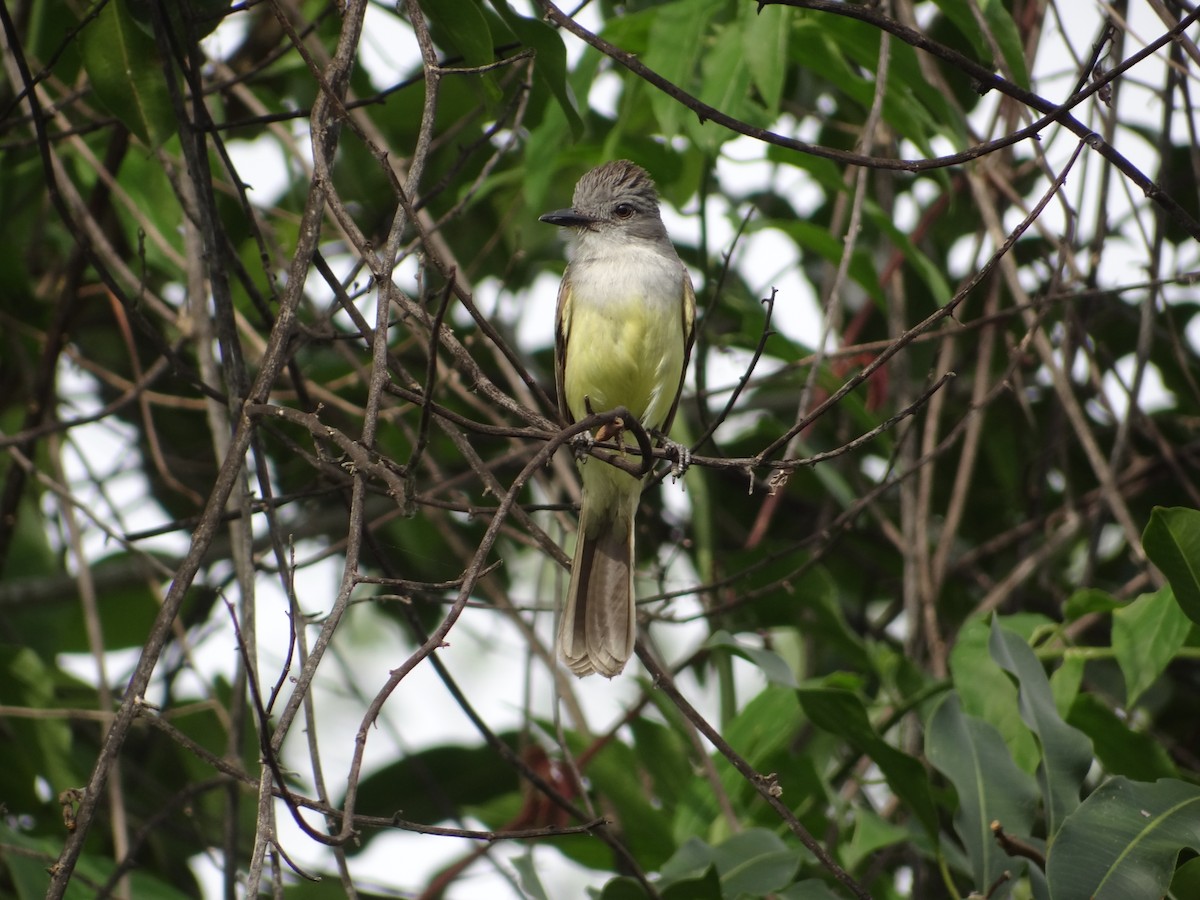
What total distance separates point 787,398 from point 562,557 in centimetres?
227

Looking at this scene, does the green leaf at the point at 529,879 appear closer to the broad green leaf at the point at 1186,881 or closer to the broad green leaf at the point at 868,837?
the broad green leaf at the point at 868,837

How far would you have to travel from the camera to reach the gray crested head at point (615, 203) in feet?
14.0

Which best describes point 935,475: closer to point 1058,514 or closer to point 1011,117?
point 1058,514

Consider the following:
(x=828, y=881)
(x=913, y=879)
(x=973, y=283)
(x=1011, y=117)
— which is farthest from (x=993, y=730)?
(x=1011, y=117)

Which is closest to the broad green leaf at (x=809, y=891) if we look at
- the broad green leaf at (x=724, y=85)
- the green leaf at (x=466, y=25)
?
the broad green leaf at (x=724, y=85)

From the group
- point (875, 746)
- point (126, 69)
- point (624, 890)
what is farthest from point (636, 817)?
point (126, 69)

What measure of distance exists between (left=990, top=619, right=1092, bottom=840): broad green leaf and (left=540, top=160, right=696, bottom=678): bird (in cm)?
107

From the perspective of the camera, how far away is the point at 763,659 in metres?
2.87

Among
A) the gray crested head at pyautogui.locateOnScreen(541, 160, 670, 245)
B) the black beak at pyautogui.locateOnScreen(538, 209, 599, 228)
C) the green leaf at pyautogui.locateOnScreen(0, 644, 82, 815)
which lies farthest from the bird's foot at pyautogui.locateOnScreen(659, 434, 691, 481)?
the green leaf at pyautogui.locateOnScreen(0, 644, 82, 815)

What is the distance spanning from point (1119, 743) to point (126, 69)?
2651mm

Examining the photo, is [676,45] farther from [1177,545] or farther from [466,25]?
[1177,545]

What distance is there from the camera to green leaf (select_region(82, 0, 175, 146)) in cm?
286

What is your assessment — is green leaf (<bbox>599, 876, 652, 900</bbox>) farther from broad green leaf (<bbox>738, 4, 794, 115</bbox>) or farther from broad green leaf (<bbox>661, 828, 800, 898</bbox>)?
broad green leaf (<bbox>738, 4, 794, 115</bbox>)

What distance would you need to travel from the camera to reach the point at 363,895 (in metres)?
3.60
